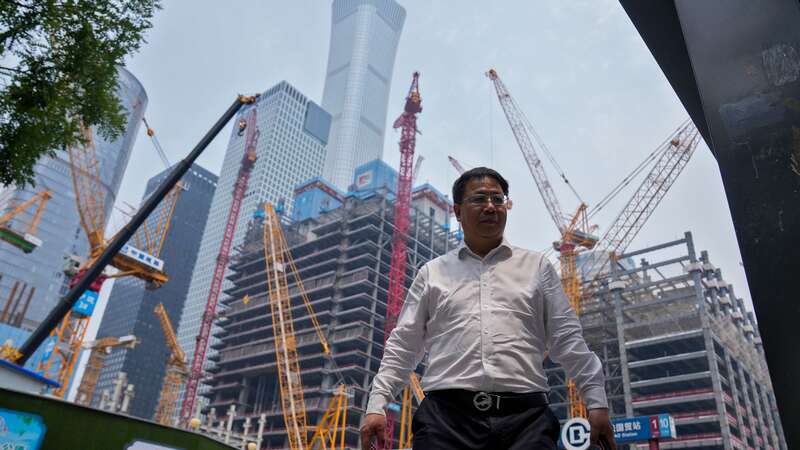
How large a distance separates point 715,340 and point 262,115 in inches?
5470

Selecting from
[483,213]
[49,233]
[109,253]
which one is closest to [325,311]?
[49,233]

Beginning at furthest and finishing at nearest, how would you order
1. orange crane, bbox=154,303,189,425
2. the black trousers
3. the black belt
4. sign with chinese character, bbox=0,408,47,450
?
orange crane, bbox=154,303,189,425, sign with chinese character, bbox=0,408,47,450, the black belt, the black trousers

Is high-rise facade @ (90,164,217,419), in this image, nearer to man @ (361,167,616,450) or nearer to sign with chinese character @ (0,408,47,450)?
sign with chinese character @ (0,408,47,450)

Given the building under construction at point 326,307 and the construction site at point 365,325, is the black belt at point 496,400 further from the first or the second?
the building under construction at point 326,307

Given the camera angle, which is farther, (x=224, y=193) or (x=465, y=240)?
(x=224, y=193)

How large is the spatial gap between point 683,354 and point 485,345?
71093 mm

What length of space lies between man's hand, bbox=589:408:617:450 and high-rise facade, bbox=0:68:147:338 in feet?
345

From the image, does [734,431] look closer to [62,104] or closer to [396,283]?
[396,283]

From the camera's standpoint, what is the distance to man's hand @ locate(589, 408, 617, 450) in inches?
94.1

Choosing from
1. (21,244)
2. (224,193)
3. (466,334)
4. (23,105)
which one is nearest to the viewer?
(466,334)

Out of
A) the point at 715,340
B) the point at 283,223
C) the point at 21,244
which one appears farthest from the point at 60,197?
the point at 715,340

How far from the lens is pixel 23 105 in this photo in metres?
7.88

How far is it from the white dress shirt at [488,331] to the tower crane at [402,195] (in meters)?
63.1

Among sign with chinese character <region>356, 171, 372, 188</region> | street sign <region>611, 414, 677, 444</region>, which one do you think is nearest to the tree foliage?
street sign <region>611, 414, 677, 444</region>
